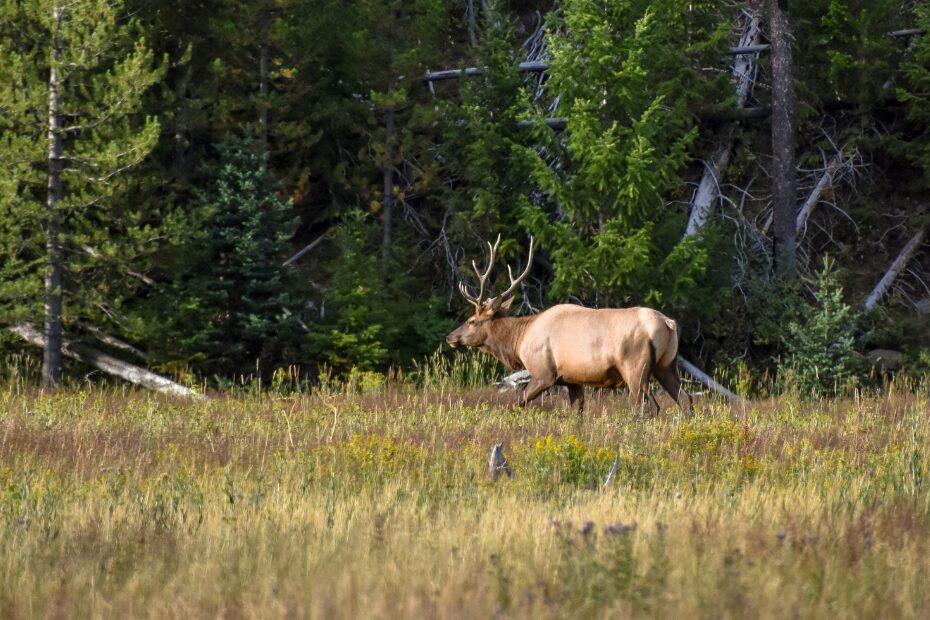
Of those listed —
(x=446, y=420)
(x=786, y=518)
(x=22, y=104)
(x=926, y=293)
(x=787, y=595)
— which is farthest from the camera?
(x=926, y=293)

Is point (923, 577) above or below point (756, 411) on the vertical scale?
above

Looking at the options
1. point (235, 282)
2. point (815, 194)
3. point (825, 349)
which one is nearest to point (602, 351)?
point (825, 349)

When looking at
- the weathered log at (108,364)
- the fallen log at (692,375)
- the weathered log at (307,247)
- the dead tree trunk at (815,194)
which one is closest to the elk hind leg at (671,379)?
the fallen log at (692,375)

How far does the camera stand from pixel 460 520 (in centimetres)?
687

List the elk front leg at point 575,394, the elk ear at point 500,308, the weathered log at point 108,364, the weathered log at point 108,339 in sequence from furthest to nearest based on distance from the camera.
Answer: the weathered log at point 108,339
the weathered log at point 108,364
the elk ear at point 500,308
the elk front leg at point 575,394

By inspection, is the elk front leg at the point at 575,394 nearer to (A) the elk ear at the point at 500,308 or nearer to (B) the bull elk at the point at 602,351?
(B) the bull elk at the point at 602,351

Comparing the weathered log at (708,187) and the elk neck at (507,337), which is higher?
the weathered log at (708,187)

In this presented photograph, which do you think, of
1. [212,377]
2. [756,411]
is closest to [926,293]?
[756,411]

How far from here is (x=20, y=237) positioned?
1636 cm

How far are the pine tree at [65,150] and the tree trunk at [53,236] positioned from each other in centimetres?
1

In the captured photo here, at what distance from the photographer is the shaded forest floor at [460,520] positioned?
212 inches

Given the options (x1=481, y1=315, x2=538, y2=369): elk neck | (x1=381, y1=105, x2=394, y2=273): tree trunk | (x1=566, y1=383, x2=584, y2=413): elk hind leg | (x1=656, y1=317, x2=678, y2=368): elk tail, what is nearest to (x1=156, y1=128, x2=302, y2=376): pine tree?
(x1=381, y1=105, x2=394, y2=273): tree trunk

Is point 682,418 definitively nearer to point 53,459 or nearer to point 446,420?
point 446,420

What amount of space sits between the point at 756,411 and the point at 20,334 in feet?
34.6
